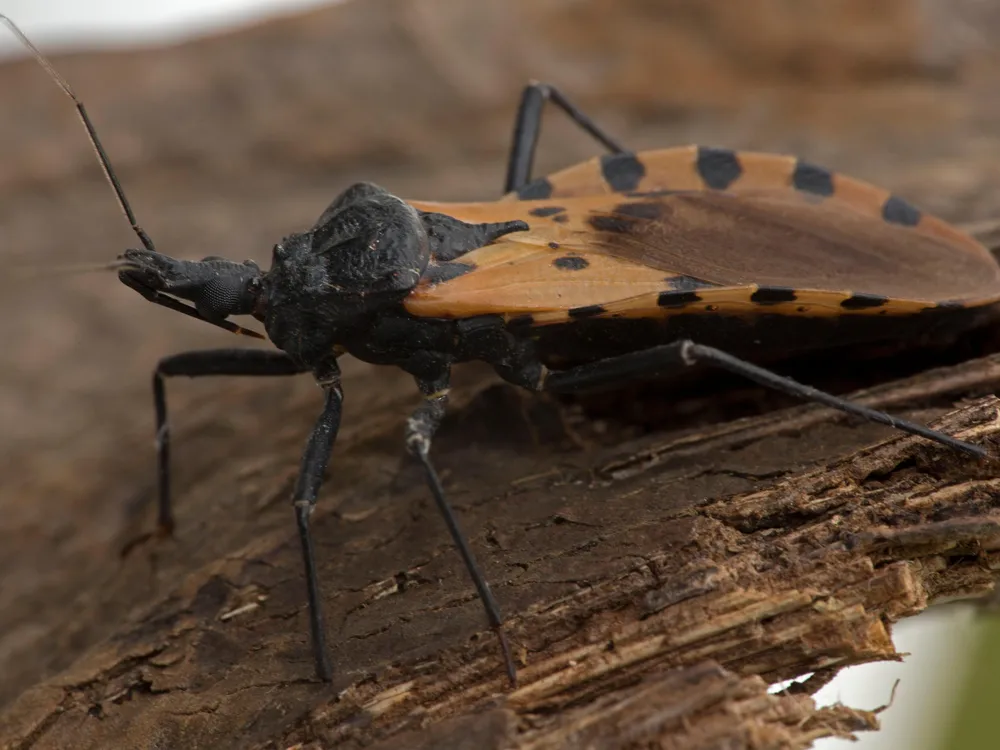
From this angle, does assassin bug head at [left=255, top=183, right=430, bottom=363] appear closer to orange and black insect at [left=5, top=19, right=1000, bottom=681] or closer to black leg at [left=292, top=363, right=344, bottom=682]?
orange and black insect at [left=5, top=19, right=1000, bottom=681]

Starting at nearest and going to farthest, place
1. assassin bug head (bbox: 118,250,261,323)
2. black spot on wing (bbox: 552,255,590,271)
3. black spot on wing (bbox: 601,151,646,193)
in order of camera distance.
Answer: black spot on wing (bbox: 552,255,590,271)
assassin bug head (bbox: 118,250,261,323)
black spot on wing (bbox: 601,151,646,193)

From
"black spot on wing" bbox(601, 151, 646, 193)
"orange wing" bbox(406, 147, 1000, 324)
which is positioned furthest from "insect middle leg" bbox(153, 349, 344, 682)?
"black spot on wing" bbox(601, 151, 646, 193)

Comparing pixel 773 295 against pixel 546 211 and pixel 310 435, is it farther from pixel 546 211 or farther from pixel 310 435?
pixel 310 435

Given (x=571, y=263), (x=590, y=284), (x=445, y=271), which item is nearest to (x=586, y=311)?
(x=590, y=284)

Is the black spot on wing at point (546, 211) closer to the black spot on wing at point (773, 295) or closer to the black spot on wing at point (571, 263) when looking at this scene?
the black spot on wing at point (571, 263)

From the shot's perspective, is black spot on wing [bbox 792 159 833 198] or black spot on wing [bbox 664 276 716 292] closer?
black spot on wing [bbox 664 276 716 292]

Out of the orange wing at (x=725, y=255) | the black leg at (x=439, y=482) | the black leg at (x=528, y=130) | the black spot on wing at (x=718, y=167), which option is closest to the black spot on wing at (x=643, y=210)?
the orange wing at (x=725, y=255)

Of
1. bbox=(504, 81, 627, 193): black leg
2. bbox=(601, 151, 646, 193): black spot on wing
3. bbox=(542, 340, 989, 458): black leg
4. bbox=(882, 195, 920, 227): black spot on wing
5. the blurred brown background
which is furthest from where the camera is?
the blurred brown background
